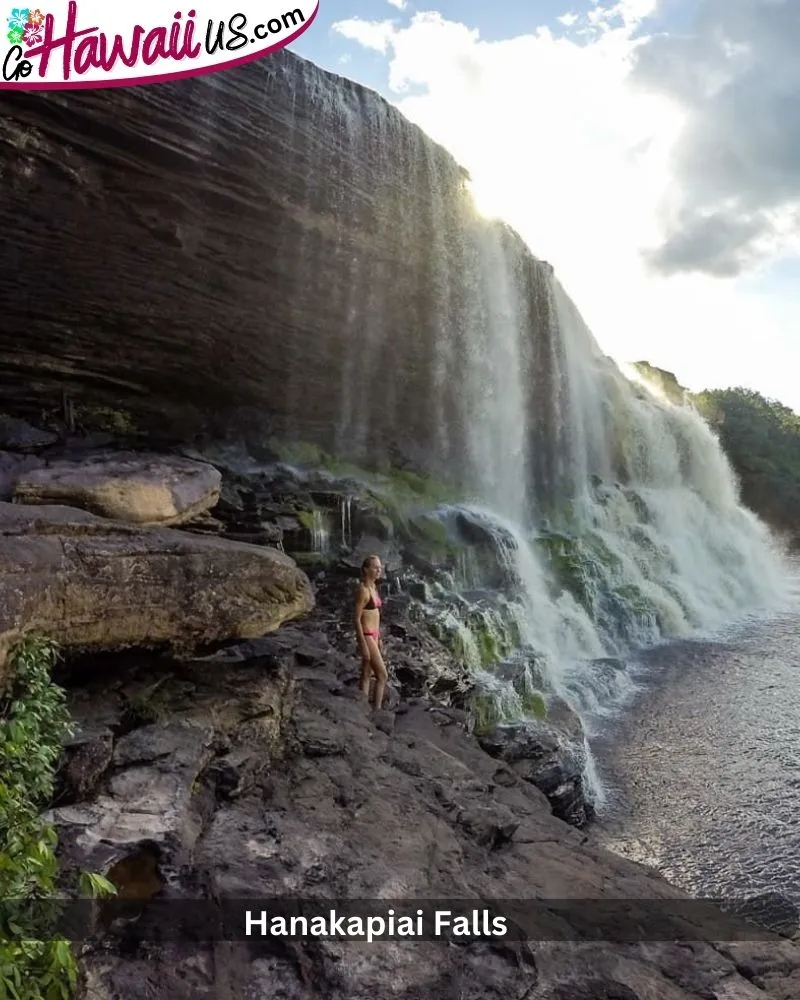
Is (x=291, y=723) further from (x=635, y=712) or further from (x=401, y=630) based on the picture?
(x=635, y=712)

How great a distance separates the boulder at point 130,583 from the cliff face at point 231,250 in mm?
7713

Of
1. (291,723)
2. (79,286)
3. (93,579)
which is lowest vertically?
(291,723)

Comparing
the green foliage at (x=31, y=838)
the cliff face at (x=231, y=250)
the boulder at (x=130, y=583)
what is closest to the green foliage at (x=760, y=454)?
the cliff face at (x=231, y=250)

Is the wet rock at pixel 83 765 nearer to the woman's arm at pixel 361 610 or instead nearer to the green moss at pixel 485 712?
the woman's arm at pixel 361 610

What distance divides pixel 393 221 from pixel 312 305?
2654mm

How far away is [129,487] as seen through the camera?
6184 mm

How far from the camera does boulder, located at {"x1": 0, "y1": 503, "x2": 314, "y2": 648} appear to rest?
4023 mm

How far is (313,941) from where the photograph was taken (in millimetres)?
3344

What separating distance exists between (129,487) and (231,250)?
8.04m

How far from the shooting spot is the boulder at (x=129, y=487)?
19.0ft

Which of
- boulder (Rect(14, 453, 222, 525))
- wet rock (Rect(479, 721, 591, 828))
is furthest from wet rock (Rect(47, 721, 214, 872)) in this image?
wet rock (Rect(479, 721, 591, 828))

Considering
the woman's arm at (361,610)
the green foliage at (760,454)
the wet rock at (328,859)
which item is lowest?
the wet rock at (328,859)

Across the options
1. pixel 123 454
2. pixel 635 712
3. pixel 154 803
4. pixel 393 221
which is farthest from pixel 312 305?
pixel 154 803

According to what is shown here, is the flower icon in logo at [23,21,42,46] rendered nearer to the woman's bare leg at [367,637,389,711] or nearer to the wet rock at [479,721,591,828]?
the woman's bare leg at [367,637,389,711]
